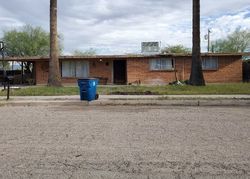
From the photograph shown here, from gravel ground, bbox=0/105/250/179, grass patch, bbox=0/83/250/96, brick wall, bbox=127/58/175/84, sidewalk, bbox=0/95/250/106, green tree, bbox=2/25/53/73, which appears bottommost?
gravel ground, bbox=0/105/250/179

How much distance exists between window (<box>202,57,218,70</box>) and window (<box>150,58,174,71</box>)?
2.81m

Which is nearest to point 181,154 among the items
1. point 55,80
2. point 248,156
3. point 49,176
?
point 248,156

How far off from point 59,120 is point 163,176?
6360mm

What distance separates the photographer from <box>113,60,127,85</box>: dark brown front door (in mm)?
33750

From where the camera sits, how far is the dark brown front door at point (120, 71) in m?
33.8

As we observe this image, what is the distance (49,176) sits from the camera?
16.6 feet

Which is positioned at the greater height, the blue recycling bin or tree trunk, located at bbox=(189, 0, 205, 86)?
tree trunk, located at bbox=(189, 0, 205, 86)

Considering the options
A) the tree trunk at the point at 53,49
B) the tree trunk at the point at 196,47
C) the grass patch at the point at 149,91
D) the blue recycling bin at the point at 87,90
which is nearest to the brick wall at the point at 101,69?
the tree trunk at the point at 53,49

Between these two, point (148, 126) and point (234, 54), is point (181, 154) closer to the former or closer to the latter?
point (148, 126)

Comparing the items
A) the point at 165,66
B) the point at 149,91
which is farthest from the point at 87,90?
the point at 165,66

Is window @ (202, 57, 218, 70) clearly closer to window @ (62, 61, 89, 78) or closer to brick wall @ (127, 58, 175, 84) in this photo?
brick wall @ (127, 58, 175, 84)

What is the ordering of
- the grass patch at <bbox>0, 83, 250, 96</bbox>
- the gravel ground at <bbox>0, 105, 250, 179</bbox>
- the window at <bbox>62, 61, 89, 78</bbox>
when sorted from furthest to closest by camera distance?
1. the window at <bbox>62, 61, 89, 78</bbox>
2. the grass patch at <bbox>0, 83, 250, 96</bbox>
3. the gravel ground at <bbox>0, 105, 250, 179</bbox>

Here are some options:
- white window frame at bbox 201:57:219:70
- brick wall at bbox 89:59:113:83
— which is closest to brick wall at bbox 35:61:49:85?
brick wall at bbox 89:59:113:83

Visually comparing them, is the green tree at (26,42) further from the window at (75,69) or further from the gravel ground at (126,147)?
the gravel ground at (126,147)
